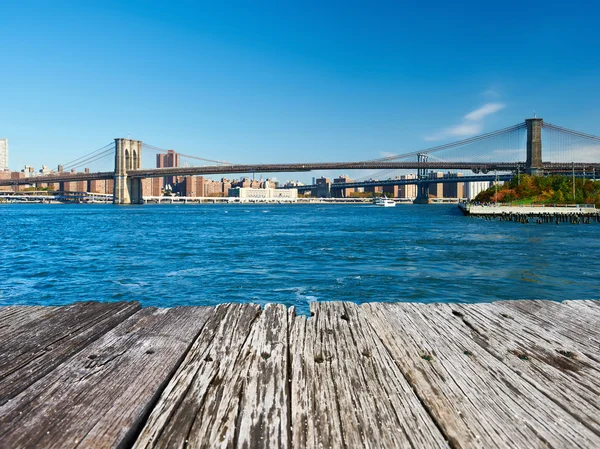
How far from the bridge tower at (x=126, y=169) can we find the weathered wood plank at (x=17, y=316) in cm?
10792

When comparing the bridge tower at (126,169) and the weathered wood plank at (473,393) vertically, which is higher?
the bridge tower at (126,169)

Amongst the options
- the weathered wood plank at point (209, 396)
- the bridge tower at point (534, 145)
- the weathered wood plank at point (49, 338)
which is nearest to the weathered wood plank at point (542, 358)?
the weathered wood plank at point (209, 396)

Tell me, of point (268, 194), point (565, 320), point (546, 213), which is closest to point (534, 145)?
point (546, 213)

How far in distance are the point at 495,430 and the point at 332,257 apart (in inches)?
636

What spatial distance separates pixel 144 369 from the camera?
1997 mm

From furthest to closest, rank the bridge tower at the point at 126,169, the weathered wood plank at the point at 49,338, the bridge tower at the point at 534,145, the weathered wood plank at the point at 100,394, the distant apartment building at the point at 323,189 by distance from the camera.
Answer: the distant apartment building at the point at 323,189
the bridge tower at the point at 126,169
the bridge tower at the point at 534,145
the weathered wood plank at the point at 49,338
the weathered wood plank at the point at 100,394

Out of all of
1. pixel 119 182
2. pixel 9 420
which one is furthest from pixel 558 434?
pixel 119 182

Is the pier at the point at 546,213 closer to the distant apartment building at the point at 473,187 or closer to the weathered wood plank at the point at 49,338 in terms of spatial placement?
the weathered wood plank at the point at 49,338

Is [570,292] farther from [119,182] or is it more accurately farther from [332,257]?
[119,182]

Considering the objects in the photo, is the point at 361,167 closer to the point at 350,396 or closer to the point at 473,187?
the point at 350,396

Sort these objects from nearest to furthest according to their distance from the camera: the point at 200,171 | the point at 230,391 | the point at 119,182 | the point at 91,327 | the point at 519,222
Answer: the point at 230,391
the point at 91,327
the point at 519,222
the point at 200,171
the point at 119,182

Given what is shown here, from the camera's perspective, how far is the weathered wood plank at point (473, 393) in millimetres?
1518

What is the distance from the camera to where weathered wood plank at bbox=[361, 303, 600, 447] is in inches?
59.7

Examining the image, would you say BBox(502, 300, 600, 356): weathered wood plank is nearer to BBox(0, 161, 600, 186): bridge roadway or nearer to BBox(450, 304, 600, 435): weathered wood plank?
BBox(450, 304, 600, 435): weathered wood plank
